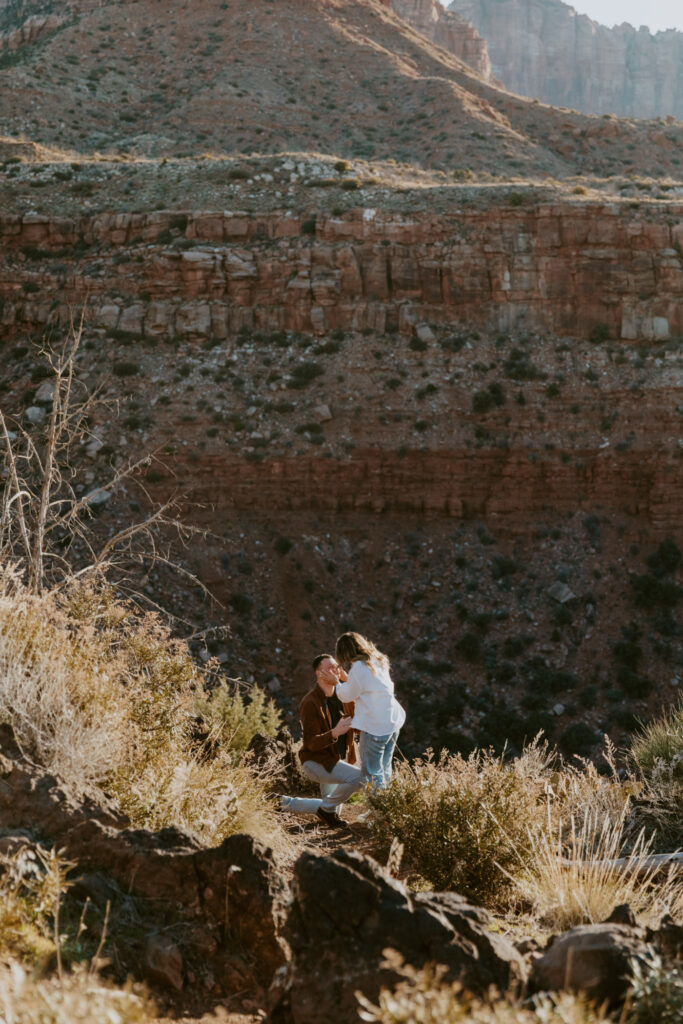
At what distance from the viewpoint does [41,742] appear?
564cm

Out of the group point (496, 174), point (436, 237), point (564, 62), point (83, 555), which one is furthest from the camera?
point (564, 62)

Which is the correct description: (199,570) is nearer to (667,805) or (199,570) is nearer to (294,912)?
(667,805)

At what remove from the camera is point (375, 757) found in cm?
753

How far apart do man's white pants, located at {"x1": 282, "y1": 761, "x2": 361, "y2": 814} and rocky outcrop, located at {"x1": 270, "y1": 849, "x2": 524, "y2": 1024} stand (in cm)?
379

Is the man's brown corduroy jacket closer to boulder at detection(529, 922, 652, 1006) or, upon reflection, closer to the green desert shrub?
the green desert shrub

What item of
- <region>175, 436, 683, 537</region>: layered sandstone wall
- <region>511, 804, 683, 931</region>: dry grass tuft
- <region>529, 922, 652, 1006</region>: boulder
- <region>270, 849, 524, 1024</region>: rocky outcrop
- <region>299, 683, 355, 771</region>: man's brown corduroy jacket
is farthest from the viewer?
<region>175, 436, 683, 537</region>: layered sandstone wall

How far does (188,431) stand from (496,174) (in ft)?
83.7

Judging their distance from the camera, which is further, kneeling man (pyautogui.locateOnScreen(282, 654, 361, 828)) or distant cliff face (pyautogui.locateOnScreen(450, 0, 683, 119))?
distant cliff face (pyautogui.locateOnScreen(450, 0, 683, 119))

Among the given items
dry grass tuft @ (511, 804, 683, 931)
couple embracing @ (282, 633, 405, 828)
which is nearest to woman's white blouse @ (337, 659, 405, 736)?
couple embracing @ (282, 633, 405, 828)

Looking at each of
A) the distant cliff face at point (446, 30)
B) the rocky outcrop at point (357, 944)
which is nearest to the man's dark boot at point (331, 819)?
the rocky outcrop at point (357, 944)

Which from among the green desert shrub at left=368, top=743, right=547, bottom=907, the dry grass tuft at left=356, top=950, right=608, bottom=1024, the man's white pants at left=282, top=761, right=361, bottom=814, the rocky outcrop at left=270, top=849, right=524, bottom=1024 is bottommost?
the man's white pants at left=282, top=761, right=361, bottom=814

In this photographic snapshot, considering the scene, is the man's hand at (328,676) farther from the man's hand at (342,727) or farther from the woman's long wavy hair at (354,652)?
the man's hand at (342,727)

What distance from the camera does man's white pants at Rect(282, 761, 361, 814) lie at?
304 inches

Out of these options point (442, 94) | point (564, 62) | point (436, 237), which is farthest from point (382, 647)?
point (564, 62)
